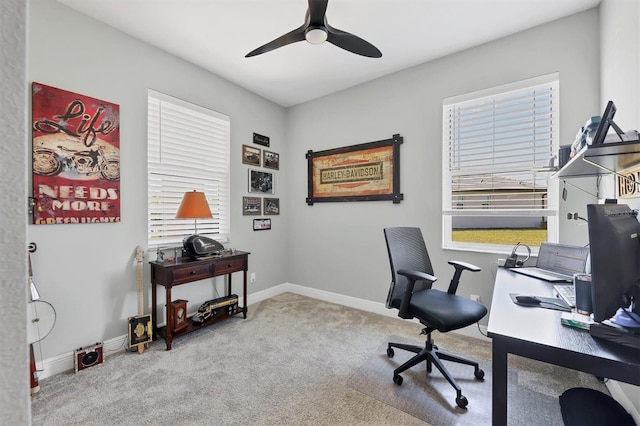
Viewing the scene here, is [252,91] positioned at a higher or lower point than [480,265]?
higher

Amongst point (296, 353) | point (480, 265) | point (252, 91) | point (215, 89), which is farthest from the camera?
point (252, 91)

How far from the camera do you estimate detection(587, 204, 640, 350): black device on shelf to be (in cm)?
94

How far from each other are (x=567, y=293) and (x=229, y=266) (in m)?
2.71

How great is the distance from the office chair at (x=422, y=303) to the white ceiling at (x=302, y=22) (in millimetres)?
1757

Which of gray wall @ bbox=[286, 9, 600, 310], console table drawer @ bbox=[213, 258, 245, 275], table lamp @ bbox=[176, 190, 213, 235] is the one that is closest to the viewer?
gray wall @ bbox=[286, 9, 600, 310]

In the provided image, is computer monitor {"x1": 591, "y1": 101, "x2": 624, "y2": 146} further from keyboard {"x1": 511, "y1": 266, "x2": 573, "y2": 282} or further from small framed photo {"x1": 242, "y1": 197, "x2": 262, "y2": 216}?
small framed photo {"x1": 242, "y1": 197, "x2": 262, "y2": 216}

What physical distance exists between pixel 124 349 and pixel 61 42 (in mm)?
2530

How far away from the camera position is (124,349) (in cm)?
238

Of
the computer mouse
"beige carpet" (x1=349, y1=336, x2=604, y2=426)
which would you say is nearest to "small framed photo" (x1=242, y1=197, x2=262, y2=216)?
"beige carpet" (x1=349, y1=336, x2=604, y2=426)

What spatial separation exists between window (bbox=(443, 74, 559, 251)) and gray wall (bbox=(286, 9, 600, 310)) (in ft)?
0.30

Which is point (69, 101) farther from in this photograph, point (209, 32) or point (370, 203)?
point (370, 203)

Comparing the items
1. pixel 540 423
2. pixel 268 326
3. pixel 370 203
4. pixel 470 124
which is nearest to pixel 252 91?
pixel 370 203

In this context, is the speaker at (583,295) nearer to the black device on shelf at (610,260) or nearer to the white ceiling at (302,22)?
the black device on shelf at (610,260)

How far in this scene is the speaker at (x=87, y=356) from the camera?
6.73 feet
